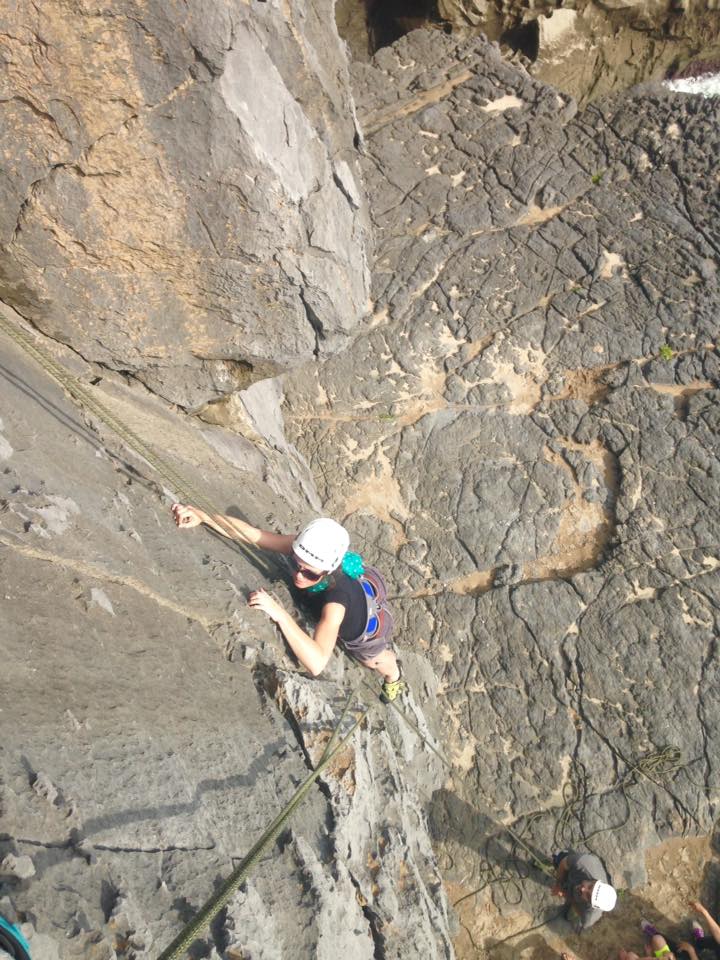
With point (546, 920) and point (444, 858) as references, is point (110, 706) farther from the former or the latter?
point (546, 920)

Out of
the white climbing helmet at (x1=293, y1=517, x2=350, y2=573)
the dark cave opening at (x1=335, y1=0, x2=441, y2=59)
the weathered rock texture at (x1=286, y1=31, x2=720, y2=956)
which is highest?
the dark cave opening at (x1=335, y1=0, x2=441, y2=59)

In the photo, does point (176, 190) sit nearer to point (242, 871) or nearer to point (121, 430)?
point (121, 430)

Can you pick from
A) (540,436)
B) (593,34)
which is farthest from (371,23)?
(540,436)

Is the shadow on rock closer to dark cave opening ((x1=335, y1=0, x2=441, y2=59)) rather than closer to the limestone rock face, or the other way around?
the limestone rock face

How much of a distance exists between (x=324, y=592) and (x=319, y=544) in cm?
39

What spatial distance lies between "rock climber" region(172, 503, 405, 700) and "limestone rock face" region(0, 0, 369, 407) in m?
1.19

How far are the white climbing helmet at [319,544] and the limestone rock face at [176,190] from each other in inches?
62.3

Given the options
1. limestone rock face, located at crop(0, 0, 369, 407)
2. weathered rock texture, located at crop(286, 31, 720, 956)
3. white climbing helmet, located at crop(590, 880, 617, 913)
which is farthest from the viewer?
weathered rock texture, located at crop(286, 31, 720, 956)

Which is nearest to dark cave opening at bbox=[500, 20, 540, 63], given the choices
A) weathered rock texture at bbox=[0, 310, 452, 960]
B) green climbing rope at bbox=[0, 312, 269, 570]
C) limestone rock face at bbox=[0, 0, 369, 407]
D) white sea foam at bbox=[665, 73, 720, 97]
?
white sea foam at bbox=[665, 73, 720, 97]

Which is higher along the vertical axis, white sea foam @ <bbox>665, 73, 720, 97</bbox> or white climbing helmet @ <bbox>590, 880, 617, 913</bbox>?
white sea foam @ <bbox>665, 73, 720, 97</bbox>

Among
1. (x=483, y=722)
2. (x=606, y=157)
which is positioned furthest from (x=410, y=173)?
(x=483, y=722)

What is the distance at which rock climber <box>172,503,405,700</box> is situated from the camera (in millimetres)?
2805

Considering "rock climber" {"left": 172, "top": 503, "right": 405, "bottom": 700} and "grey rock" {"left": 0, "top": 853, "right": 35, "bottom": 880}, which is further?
"rock climber" {"left": 172, "top": 503, "right": 405, "bottom": 700}

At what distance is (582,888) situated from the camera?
12.0ft
